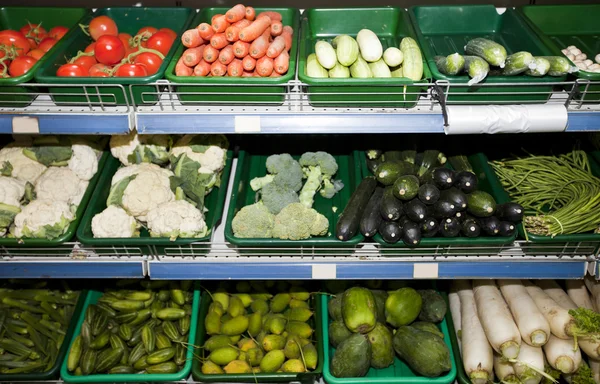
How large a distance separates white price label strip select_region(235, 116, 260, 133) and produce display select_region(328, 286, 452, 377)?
0.87 meters

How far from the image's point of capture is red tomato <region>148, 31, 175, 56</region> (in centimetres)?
194

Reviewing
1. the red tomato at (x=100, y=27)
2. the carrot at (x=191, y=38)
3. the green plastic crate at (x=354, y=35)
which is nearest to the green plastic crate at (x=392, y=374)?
the green plastic crate at (x=354, y=35)

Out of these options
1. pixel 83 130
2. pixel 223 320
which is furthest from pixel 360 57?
pixel 223 320

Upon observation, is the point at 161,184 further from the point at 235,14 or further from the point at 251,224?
the point at 235,14

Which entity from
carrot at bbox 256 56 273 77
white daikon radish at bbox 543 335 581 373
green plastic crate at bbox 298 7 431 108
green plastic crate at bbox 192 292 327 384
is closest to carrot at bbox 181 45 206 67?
carrot at bbox 256 56 273 77

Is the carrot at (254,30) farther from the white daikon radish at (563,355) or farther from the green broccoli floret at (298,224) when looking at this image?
the white daikon radish at (563,355)

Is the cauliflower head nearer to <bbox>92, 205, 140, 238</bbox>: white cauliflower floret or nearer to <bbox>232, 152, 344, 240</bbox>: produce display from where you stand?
<bbox>92, 205, 140, 238</bbox>: white cauliflower floret

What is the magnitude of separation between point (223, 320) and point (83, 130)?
109cm

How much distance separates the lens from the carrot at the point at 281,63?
5.50ft

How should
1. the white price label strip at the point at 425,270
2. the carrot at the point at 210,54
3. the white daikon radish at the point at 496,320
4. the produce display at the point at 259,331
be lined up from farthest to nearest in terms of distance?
the produce display at the point at 259,331 → the white daikon radish at the point at 496,320 → the white price label strip at the point at 425,270 → the carrot at the point at 210,54

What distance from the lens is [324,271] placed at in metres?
1.90

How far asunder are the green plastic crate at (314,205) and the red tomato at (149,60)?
566mm

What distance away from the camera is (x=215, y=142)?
2.15 m

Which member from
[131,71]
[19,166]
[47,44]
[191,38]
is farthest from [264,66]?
[19,166]
